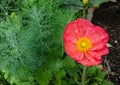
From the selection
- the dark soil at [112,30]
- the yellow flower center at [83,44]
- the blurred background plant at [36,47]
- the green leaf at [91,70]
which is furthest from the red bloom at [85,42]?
the dark soil at [112,30]

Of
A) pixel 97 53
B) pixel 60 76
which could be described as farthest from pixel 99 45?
pixel 60 76

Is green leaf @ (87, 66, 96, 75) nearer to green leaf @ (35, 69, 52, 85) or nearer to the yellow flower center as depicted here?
green leaf @ (35, 69, 52, 85)

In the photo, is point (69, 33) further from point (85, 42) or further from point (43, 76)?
point (43, 76)

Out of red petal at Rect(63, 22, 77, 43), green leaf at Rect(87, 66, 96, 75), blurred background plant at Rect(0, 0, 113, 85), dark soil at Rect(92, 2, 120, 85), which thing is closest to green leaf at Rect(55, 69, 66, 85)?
blurred background plant at Rect(0, 0, 113, 85)

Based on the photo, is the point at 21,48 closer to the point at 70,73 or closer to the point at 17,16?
the point at 17,16

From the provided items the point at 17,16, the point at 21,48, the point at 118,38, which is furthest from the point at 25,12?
the point at 118,38
